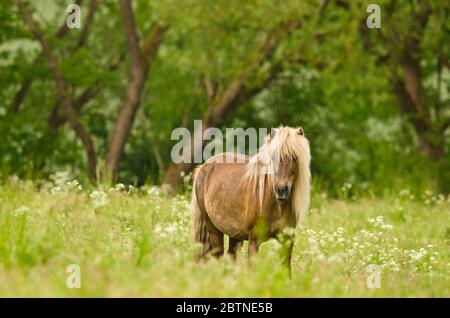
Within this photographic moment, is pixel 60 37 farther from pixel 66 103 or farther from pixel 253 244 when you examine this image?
pixel 253 244

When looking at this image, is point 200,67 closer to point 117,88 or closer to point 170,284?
point 117,88

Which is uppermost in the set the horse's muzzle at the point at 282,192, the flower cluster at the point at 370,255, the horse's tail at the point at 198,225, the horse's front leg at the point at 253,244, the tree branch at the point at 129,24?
the tree branch at the point at 129,24

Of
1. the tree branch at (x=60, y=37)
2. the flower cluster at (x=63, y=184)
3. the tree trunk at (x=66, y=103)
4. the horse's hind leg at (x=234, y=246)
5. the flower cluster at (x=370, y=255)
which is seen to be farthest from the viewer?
the tree branch at (x=60, y=37)

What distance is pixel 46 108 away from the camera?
3694 centimetres

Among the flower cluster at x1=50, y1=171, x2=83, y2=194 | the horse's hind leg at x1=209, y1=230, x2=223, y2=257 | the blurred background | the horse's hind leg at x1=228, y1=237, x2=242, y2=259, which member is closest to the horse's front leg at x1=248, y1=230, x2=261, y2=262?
the horse's hind leg at x1=228, y1=237, x2=242, y2=259

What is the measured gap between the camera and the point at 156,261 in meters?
8.18

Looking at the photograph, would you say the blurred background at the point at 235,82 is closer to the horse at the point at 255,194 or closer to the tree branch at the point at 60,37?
the tree branch at the point at 60,37

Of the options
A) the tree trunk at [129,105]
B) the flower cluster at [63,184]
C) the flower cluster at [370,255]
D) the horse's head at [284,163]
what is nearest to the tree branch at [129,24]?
the tree trunk at [129,105]

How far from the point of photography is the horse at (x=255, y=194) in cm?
932

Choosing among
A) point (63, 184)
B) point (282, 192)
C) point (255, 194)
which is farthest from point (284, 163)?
point (63, 184)

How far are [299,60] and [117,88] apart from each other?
40.5 ft

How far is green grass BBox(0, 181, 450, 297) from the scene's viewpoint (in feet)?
24.3

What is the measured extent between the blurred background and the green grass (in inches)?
200

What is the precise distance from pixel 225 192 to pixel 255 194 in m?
0.65
